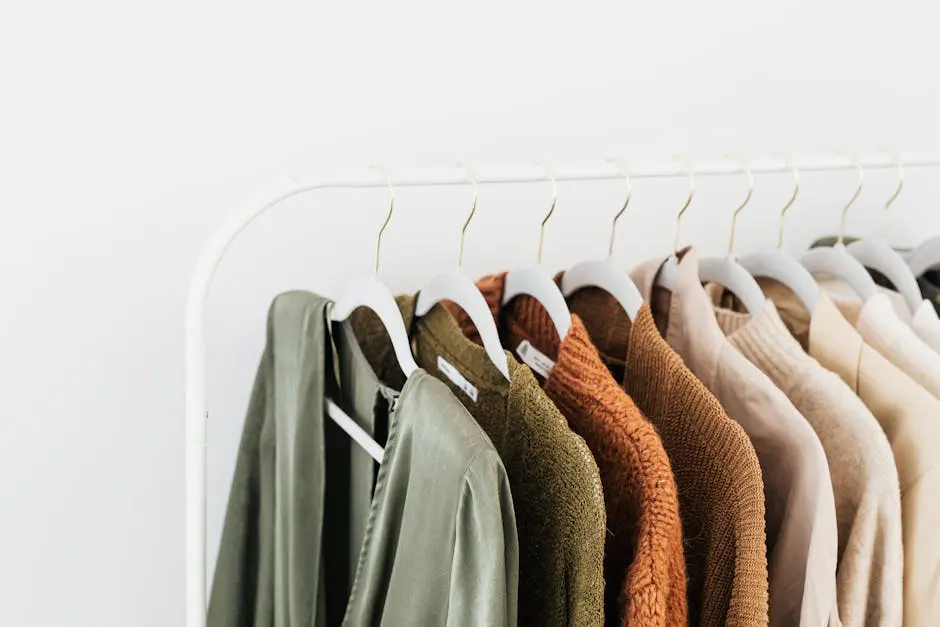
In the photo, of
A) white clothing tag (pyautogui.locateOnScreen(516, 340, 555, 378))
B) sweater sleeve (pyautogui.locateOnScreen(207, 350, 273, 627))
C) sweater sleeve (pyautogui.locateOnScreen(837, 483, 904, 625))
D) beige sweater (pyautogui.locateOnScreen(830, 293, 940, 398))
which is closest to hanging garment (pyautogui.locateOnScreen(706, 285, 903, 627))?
sweater sleeve (pyautogui.locateOnScreen(837, 483, 904, 625))

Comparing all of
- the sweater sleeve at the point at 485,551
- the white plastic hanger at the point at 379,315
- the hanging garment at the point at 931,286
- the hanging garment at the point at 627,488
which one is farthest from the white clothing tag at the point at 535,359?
the hanging garment at the point at 931,286

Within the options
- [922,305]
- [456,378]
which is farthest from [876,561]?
[456,378]

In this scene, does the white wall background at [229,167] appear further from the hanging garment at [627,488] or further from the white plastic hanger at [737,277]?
the hanging garment at [627,488]

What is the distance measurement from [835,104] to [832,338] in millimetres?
490

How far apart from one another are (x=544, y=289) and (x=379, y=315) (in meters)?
0.14

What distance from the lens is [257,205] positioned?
77 cm

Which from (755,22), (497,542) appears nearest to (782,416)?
(497,542)

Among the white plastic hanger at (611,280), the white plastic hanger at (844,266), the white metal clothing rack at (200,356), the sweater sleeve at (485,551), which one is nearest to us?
the sweater sleeve at (485,551)

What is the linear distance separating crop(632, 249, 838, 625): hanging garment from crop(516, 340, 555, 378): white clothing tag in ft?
0.43

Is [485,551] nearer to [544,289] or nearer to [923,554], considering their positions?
[544,289]

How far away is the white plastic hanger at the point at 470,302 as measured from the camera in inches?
30.8

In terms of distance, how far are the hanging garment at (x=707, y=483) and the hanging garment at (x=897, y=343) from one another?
24 centimetres

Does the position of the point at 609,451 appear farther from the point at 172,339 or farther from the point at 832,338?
the point at 172,339

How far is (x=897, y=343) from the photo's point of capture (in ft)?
2.96
